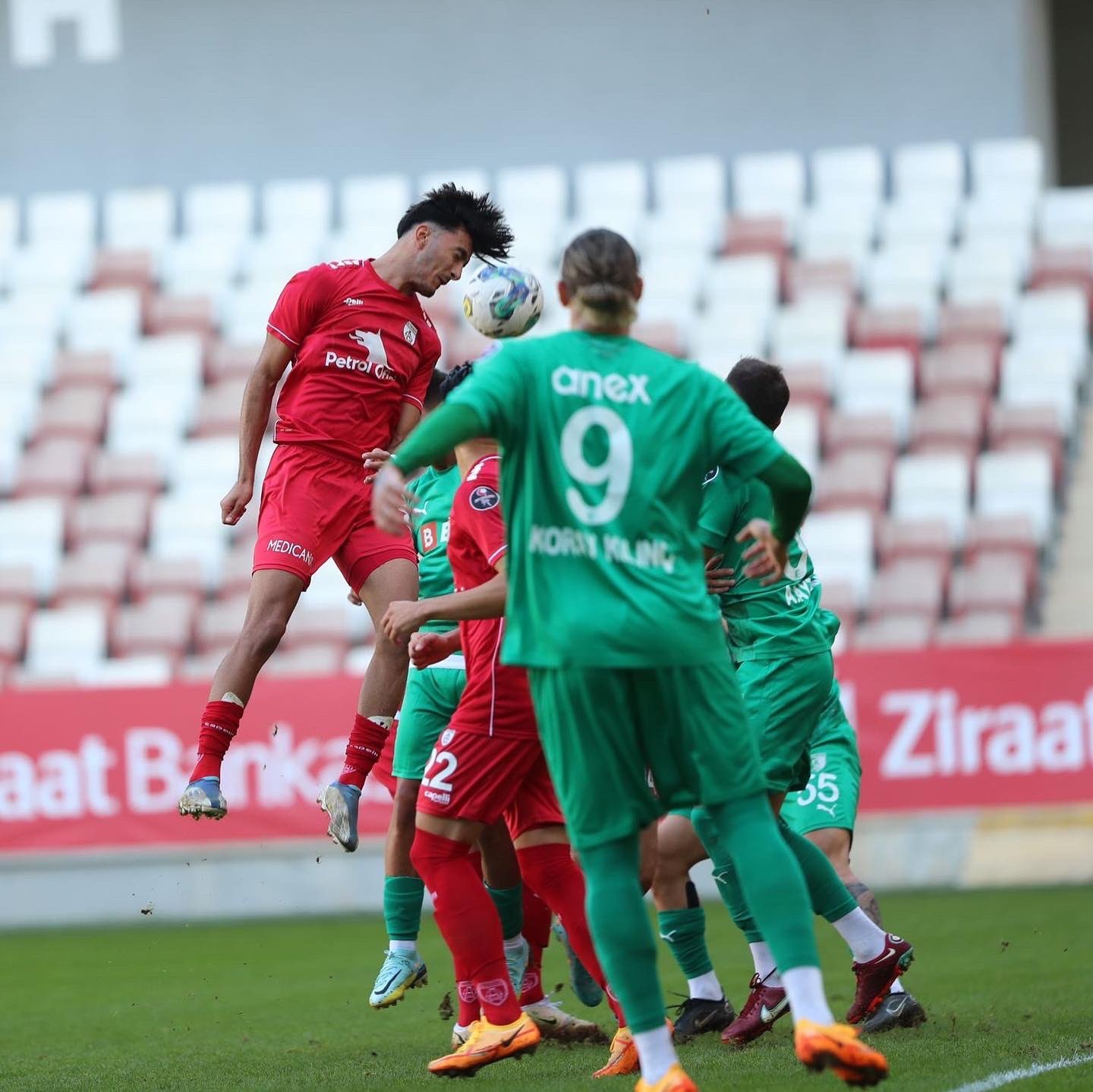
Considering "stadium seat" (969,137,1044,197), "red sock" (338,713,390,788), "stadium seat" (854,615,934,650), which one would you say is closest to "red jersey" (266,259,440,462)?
"red sock" (338,713,390,788)

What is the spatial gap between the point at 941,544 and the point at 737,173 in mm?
5317

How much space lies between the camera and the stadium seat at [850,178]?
18.2 metres

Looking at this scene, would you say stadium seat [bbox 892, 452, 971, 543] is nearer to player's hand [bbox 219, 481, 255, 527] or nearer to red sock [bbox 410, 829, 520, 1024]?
player's hand [bbox 219, 481, 255, 527]

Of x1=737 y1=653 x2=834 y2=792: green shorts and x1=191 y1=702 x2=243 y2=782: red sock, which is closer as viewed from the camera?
x1=737 y1=653 x2=834 y2=792: green shorts

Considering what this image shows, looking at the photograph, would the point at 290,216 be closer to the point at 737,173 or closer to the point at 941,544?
the point at 737,173

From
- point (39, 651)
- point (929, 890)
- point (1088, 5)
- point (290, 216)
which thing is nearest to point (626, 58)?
point (290, 216)

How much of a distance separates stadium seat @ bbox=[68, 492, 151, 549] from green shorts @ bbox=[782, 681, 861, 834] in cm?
975

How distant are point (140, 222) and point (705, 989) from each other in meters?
14.1

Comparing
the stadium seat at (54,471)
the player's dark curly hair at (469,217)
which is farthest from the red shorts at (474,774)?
the stadium seat at (54,471)

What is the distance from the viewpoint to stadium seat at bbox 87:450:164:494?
646 inches

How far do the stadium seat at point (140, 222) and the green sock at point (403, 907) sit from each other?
42.9 ft

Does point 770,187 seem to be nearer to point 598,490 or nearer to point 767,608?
point 767,608

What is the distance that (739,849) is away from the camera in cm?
463

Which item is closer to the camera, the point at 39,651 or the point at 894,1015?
the point at 894,1015
